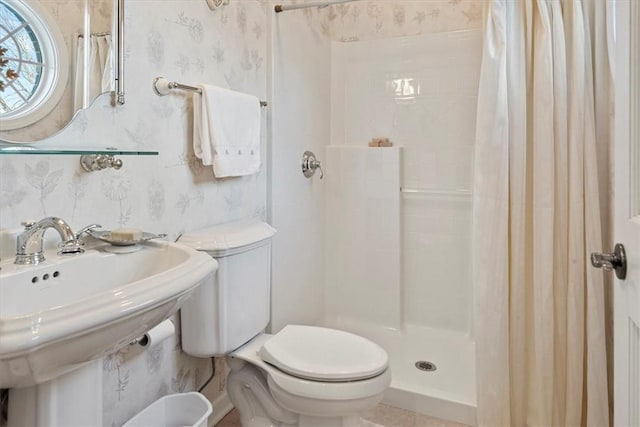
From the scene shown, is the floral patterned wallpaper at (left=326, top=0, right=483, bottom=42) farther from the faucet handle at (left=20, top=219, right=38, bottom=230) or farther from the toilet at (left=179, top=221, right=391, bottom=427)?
the faucet handle at (left=20, top=219, right=38, bottom=230)

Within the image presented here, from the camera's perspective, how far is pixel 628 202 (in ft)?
2.81

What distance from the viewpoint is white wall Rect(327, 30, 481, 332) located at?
7.66 ft

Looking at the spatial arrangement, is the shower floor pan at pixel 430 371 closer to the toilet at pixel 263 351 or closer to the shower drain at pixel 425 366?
the shower drain at pixel 425 366

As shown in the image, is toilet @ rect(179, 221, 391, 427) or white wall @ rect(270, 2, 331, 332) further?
white wall @ rect(270, 2, 331, 332)

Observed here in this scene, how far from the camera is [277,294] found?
2107 mm

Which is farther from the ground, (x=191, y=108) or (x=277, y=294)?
(x=191, y=108)

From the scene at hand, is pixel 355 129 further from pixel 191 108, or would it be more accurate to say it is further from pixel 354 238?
pixel 191 108

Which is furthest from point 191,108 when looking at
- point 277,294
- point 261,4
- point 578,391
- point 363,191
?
point 578,391

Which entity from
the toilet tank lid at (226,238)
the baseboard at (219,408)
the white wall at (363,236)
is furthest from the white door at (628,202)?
the white wall at (363,236)

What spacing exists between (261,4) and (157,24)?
0.68 metres

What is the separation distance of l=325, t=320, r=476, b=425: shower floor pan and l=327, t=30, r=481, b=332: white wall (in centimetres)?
9

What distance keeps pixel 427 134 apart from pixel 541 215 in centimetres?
92

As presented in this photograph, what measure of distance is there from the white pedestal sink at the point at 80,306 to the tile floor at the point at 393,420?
0.96 meters

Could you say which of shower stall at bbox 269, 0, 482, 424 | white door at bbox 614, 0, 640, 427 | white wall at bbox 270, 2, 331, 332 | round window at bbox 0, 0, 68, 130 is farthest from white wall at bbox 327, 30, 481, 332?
round window at bbox 0, 0, 68, 130
